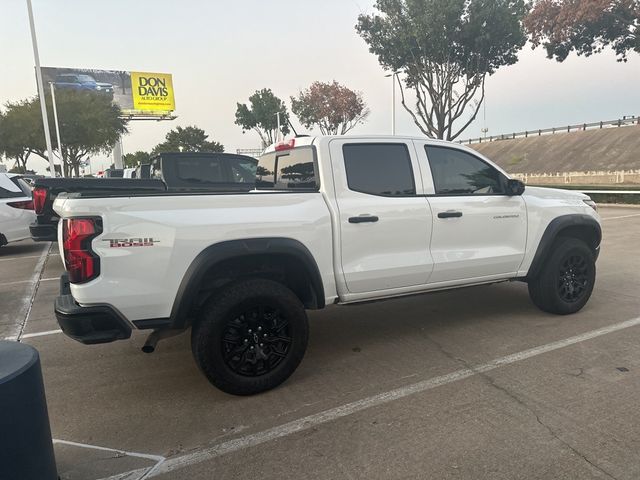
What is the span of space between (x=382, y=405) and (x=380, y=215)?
1494 millimetres

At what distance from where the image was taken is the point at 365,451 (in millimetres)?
2756

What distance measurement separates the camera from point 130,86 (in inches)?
2125

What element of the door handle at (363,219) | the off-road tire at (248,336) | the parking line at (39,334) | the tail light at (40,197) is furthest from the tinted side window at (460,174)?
the tail light at (40,197)

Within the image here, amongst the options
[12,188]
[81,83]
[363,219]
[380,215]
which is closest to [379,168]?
[380,215]

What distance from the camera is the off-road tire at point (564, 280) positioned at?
16.2ft

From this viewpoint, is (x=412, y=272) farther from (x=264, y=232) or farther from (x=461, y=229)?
(x=264, y=232)

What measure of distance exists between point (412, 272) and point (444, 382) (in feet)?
3.18

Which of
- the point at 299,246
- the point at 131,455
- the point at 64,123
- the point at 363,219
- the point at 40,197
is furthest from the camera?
the point at 64,123

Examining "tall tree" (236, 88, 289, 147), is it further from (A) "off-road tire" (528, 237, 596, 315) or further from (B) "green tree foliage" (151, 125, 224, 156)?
(A) "off-road tire" (528, 237, 596, 315)

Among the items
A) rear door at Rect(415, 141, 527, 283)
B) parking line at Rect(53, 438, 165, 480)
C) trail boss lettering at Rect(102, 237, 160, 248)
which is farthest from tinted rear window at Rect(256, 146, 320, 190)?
parking line at Rect(53, 438, 165, 480)

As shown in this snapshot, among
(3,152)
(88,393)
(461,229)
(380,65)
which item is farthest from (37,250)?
(3,152)

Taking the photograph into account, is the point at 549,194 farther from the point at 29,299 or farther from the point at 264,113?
the point at 264,113

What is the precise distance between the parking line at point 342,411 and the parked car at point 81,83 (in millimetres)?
54949

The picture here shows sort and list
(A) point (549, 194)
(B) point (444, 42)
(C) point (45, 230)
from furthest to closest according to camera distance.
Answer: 1. (B) point (444, 42)
2. (C) point (45, 230)
3. (A) point (549, 194)
